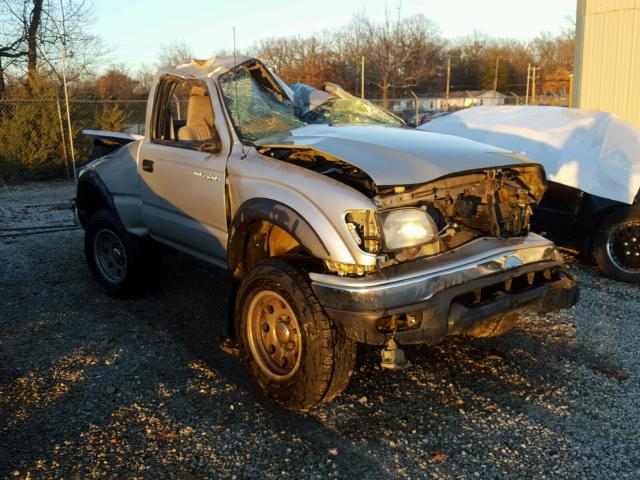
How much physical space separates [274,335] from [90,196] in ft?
11.7

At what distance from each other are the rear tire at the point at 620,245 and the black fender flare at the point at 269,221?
4.18 meters

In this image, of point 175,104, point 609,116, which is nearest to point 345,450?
point 175,104

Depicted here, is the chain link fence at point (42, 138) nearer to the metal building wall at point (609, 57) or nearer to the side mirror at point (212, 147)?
the metal building wall at point (609, 57)

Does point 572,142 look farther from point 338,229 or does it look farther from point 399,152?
point 338,229

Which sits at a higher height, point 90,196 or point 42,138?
point 42,138

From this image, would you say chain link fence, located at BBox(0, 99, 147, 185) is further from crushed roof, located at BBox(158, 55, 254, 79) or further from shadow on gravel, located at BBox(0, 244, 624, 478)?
shadow on gravel, located at BBox(0, 244, 624, 478)

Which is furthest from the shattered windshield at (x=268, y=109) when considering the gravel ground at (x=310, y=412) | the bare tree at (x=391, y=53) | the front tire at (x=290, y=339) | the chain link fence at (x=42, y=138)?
the bare tree at (x=391, y=53)

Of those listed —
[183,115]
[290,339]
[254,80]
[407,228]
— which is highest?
[254,80]

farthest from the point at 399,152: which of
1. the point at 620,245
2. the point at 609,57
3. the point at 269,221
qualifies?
the point at 609,57

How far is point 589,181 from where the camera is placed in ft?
20.4

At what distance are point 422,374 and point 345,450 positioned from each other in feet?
3.62

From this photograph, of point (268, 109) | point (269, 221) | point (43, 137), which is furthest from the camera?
point (43, 137)

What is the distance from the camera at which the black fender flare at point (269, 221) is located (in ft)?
11.0

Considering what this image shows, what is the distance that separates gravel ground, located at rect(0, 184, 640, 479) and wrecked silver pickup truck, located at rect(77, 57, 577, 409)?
38 cm
